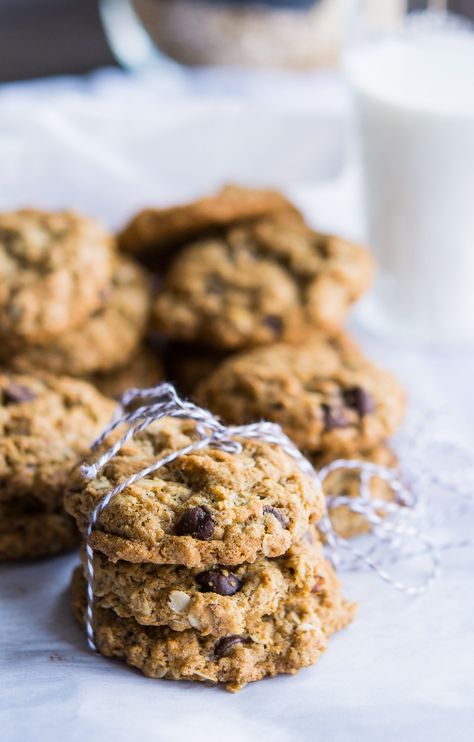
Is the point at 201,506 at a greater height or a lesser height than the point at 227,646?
greater

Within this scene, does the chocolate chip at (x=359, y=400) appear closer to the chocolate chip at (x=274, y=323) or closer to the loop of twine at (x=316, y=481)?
the loop of twine at (x=316, y=481)

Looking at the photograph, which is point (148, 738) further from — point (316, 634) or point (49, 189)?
point (49, 189)

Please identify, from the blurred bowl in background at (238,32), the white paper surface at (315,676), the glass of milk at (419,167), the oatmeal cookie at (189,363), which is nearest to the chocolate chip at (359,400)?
the white paper surface at (315,676)

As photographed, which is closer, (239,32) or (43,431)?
(43,431)

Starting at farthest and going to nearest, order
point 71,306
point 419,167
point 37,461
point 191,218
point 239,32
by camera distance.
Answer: point 239,32, point 419,167, point 191,218, point 71,306, point 37,461

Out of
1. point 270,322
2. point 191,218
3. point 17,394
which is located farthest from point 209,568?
point 191,218

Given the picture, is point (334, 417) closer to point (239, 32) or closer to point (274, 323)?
point (274, 323)

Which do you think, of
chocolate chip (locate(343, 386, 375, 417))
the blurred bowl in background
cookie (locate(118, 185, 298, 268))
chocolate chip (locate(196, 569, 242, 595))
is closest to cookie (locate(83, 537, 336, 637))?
chocolate chip (locate(196, 569, 242, 595))
